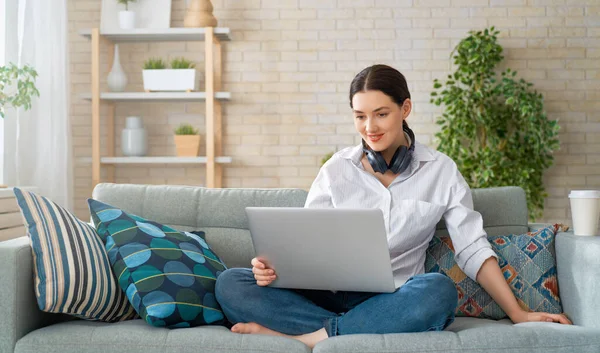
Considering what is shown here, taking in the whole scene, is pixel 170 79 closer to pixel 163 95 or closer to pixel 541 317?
pixel 163 95

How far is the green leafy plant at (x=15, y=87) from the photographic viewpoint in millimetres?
3494

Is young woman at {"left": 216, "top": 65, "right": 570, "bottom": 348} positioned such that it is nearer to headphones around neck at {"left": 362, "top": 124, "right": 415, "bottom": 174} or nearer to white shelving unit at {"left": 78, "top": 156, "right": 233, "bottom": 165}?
headphones around neck at {"left": 362, "top": 124, "right": 415, "bottom": 174}

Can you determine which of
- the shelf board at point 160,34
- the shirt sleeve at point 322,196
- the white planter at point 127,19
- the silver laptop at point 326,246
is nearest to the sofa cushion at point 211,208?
the shirt sleeve at point 322,196

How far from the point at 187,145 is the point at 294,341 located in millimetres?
2866

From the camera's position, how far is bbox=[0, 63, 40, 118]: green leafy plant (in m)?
3.49

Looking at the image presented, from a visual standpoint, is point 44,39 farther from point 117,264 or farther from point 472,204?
point 472,204

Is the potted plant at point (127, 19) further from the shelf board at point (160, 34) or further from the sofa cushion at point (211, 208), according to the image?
the sofa cushion at point (211, 208)

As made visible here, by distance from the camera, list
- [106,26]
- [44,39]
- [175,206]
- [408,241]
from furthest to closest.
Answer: [106,26] < [44,39] < [175,206] < [408,241]

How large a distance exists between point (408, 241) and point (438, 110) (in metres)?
2.67

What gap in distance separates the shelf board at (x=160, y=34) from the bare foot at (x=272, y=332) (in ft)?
9.31

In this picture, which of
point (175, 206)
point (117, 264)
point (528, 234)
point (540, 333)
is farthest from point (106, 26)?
point (540, 333)

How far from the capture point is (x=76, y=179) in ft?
15.8

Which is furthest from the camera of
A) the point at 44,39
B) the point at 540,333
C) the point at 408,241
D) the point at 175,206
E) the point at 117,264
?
the point at 44,39

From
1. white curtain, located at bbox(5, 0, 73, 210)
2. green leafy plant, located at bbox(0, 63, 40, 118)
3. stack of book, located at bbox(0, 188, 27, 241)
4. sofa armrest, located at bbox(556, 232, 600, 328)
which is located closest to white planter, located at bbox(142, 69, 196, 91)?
white curtain, located at bbox(5, 0, 73, 210)
